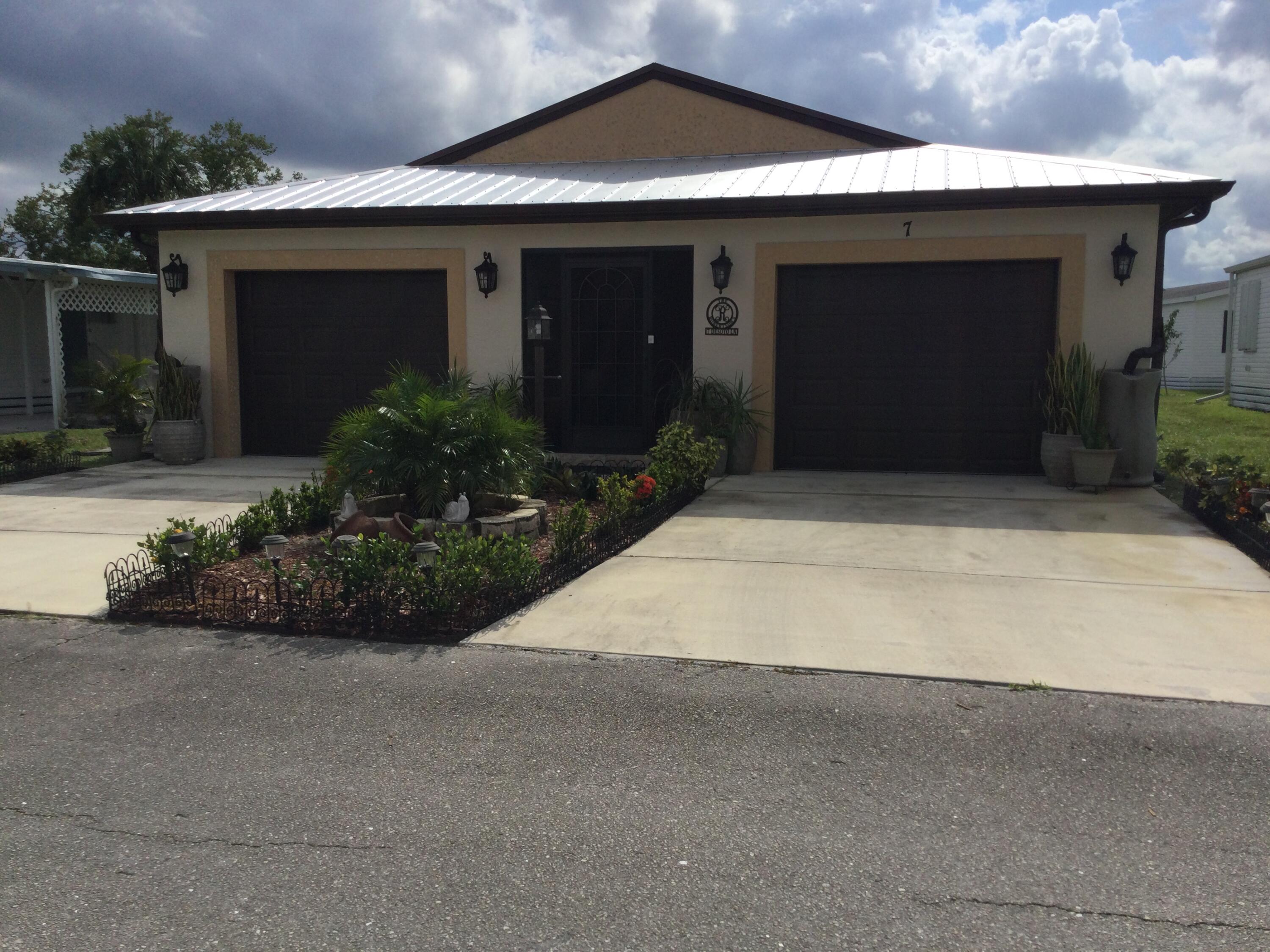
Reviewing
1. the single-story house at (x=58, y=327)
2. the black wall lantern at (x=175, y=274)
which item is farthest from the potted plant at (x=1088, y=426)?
the single-story house at (x=58, y=327)

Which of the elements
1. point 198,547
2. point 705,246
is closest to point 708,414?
point 705,246

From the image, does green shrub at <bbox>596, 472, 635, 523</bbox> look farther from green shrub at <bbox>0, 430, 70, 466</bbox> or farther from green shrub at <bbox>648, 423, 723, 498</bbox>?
green shrub at <bbox>0, 430, 70, 466</bbox>

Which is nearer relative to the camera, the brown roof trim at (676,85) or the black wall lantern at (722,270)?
the black wall lantern at (722,270)

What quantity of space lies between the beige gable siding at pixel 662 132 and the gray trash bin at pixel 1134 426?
5590 millimetres

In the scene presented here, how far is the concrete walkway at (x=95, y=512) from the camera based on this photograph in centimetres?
641

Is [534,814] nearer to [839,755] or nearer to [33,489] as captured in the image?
[839,755]

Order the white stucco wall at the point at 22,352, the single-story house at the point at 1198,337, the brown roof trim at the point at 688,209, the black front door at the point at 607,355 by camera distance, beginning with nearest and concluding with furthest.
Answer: the brown roof trim at the point at 688,209 < the black front door at the point at 607,355 < the white stucco wall at the point at 22,352 < the single-story house at the point at 1198,337

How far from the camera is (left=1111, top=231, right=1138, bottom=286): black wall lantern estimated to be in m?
10.1

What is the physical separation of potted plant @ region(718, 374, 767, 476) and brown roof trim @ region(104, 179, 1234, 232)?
1.91 metres

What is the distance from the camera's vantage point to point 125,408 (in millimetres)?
12844

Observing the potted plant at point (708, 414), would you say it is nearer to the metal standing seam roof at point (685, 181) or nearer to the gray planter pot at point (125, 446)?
the metal standing seam roof at point (685, 181)

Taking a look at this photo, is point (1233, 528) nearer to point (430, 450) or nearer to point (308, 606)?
point (430, 450)

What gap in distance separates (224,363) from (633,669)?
9721mm

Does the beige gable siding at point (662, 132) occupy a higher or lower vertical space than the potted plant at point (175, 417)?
higher
